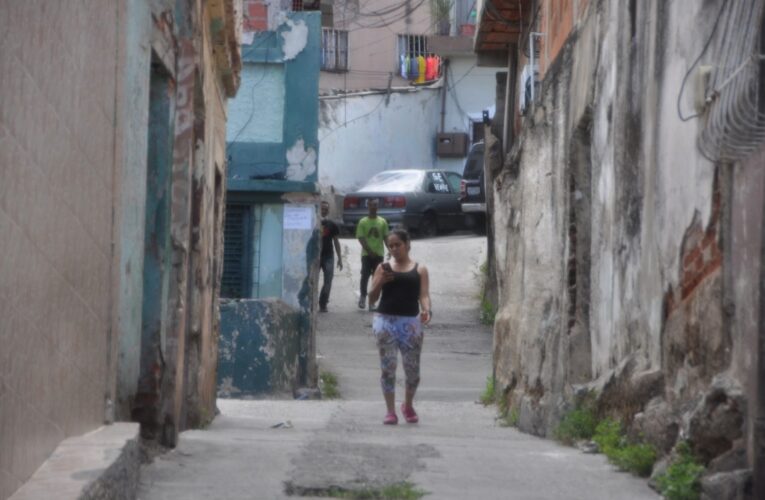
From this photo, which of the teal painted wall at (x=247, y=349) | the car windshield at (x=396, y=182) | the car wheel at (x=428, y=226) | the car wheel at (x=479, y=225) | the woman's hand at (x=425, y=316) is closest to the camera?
the woman's hand at (x=425, y=316)

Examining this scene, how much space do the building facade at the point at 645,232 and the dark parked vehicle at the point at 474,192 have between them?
55.9 ft

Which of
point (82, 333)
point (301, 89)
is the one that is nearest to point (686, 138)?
point (82, 333)

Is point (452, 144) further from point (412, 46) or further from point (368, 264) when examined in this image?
point (368, 264)

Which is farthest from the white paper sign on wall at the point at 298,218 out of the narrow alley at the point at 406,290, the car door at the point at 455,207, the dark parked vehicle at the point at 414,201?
the car door at the point at 455,207

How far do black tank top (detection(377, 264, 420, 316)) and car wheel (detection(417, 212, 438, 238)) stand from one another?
20496 millimetres

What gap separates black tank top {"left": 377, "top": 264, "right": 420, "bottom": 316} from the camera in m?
11.3

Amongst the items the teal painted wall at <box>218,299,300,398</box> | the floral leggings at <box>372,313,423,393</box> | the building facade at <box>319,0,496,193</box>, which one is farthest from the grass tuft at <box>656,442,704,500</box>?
the building facade at <box>319,0,496,193</box>

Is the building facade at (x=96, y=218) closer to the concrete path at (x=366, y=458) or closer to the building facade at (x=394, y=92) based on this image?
the concrete path at (x=366, y=458)

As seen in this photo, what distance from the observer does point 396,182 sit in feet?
105

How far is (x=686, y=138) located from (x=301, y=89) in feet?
38.8

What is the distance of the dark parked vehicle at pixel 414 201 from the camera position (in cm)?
3106

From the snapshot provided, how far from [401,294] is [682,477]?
5109 millimetres

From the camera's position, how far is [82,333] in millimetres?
5691

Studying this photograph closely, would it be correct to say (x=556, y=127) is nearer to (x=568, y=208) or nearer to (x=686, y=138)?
(x=568, y=208)
